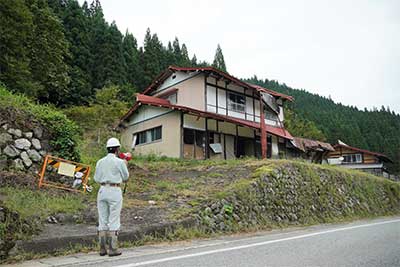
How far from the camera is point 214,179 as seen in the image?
1301cm

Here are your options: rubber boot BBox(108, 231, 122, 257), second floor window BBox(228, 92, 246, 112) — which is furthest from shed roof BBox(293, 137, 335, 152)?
rubber boot BBox(108, 231, 122, 257)

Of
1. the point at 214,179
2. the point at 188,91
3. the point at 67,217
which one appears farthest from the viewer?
the point at 188,91

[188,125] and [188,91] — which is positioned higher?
[188,91]

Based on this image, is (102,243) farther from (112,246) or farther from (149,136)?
(149,136)

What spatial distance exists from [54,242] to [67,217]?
127 cm

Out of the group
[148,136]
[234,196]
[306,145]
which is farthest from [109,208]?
[306,145]

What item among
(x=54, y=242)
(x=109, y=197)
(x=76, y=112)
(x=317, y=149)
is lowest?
(x=54, y=242)

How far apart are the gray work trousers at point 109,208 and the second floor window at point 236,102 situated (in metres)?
20.0

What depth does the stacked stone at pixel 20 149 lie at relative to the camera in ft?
28.3

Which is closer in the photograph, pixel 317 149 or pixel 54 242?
pixel 54 242

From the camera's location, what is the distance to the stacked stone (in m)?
8.64

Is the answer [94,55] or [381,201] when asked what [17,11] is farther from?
[381,201]

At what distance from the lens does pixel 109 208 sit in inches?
218

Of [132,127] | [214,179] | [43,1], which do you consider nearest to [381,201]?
[214,179]
